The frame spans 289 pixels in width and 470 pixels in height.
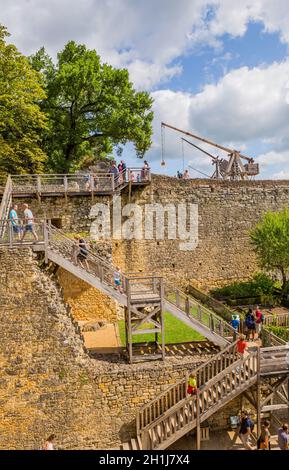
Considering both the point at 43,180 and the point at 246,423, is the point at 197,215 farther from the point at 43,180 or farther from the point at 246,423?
the point at 246,423

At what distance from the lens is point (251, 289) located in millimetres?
21188

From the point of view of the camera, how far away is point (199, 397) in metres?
11.5

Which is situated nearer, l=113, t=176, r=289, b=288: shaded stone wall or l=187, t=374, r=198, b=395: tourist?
l=187, t=374, r=198, b=395: tourist

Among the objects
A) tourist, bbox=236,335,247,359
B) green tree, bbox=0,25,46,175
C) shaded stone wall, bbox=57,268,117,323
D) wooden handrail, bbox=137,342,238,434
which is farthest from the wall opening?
tourist, bbox=236,335,247,359

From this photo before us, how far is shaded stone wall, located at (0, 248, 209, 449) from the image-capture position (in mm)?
11016

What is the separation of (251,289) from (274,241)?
130 inches

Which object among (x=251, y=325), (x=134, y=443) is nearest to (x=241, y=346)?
(x=251, y=325)

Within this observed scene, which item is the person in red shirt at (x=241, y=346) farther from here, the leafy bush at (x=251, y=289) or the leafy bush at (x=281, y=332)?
the leafy bush at (x=251, y=289)

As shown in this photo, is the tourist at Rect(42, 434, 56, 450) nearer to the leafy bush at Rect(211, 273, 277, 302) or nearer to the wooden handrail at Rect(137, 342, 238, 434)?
the wooden handrail at Rect(137, 342, 238, 434)

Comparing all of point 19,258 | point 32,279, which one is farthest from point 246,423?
point 19,258

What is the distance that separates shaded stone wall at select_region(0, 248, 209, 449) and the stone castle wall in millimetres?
9091

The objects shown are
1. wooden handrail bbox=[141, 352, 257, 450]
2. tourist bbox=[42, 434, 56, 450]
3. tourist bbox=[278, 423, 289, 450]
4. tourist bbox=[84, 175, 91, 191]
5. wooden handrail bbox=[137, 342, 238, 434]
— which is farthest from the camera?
tourist bbox=[84, 175, 91, 191]

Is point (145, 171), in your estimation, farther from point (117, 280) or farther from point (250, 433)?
point (250, 433)
